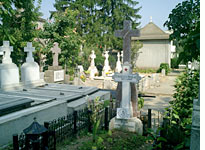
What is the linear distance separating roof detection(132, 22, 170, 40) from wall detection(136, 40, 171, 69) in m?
0.63

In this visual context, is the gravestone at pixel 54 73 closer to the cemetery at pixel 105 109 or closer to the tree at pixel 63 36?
the cemetery at pixel 105 109

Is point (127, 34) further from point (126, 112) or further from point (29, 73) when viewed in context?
point (29, 73)

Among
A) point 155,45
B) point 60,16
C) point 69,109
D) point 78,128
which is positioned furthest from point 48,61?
point 155,45

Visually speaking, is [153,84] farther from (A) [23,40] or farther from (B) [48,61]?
(A) [23,40]

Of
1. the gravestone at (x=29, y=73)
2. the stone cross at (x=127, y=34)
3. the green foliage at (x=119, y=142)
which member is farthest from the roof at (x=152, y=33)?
the green foliage at (x=119, y=142)

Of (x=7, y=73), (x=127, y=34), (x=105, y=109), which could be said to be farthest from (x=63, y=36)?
(x=105, y=109)

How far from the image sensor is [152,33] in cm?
3441

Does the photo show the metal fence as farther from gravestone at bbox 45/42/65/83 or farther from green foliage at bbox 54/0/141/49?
green foliage at bbox 54/0/141/49

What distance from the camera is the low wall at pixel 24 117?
4.82 m

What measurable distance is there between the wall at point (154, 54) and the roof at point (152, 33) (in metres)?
0.63

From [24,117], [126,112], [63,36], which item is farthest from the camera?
[63,36]

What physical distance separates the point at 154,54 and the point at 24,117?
93.4 ft

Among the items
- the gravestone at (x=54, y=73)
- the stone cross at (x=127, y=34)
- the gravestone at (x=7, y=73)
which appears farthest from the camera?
the gravestone at (x=54, y=73)

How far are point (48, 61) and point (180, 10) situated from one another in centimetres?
1242
